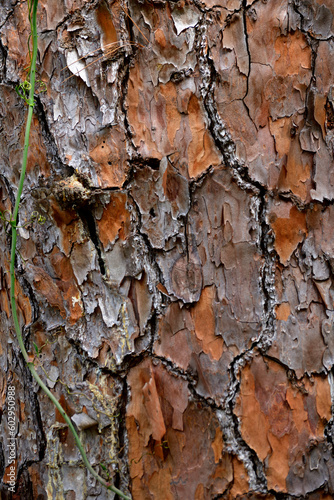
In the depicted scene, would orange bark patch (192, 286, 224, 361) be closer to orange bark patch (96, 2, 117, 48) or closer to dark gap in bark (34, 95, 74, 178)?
A: dark gap in bark (34, 95, 74, 178)

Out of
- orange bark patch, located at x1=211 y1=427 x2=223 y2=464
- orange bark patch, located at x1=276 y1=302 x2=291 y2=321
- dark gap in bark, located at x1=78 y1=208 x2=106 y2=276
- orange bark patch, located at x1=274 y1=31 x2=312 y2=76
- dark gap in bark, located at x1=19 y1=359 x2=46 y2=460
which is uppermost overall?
orange bark patch, located at x1=274 y1=31 x2=312 y2=76

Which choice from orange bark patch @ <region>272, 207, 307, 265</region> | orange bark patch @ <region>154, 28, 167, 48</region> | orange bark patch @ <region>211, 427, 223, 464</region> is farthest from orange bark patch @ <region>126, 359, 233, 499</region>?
orange bark patch @ <region>154, 28, 167, 48</region>

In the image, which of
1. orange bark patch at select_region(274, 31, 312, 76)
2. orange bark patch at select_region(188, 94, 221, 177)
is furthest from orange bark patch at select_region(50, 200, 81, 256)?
orange bark patch at select_region(274, 31, 312, 76)

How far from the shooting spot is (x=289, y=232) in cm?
68

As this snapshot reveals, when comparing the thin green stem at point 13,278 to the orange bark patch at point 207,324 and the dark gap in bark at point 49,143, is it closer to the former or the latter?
the dark gap in bark at point 49,143

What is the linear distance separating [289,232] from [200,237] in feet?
0.50

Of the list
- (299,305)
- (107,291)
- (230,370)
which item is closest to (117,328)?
(107,291)

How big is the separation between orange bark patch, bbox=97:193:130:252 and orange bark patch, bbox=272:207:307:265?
0.25 metres

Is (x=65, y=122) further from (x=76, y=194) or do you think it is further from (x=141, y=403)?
(x=141, y=403)

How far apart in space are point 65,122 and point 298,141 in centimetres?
40

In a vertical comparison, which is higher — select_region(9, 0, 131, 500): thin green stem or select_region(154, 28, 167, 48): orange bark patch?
select_region(154, 28, 167, 48): orange bark patch

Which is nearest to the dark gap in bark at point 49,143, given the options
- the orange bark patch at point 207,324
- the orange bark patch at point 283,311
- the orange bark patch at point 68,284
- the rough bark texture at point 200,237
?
the rough bark texture at point 200,237

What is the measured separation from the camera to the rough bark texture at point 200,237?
662mm

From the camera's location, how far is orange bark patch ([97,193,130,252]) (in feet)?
2.23
